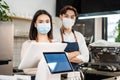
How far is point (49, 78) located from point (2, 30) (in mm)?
1989

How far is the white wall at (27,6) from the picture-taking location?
4488mm

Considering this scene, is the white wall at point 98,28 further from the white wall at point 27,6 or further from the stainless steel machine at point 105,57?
the stainless steel machine at point 105,57

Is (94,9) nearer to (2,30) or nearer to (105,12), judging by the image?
(105,12)

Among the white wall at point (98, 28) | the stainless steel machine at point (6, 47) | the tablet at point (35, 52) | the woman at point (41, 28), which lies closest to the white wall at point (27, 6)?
the stainless steel machine at point (6, 47)

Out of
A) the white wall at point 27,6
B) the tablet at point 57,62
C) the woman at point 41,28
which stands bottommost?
the tablet at point 57,62

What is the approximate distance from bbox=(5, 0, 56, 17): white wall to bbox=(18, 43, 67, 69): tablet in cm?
267

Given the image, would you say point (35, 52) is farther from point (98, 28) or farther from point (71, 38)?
point (98, 28)

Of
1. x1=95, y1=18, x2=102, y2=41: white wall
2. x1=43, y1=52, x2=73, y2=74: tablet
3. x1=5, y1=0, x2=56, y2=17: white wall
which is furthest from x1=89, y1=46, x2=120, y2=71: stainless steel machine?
x1=95, y1=18, x2=102, y2=41: white wall

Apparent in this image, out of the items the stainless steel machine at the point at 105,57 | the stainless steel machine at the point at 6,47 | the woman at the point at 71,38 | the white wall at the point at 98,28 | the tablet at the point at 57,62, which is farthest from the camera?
the white wall at the point at 98,28

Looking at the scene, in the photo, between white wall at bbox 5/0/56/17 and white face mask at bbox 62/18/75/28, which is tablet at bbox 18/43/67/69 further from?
white wall at bbox 5/0/56/17

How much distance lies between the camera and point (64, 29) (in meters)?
3.04

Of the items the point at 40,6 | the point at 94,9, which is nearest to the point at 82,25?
the point at 94,9

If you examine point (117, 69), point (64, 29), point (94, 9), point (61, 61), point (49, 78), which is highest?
point (94, 9)

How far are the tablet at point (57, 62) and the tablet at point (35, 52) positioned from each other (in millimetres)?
67
